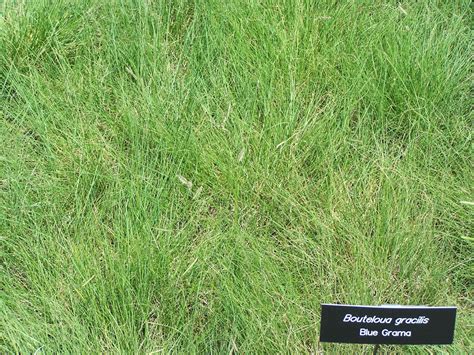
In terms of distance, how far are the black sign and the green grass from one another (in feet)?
0.92

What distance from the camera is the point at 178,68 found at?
2.55m

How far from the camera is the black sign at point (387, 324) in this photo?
1.51m

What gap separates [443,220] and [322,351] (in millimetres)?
615

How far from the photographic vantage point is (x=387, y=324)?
1522mm

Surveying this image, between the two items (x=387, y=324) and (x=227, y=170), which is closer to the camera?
(x=387, y=324)

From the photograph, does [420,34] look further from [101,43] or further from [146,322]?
[146,322]

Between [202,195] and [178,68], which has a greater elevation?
[178,68]

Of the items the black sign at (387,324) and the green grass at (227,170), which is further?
the green grass at (227,170)

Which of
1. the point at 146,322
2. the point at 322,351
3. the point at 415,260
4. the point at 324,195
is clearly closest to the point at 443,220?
the point at 415,260

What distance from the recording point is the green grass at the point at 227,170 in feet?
6.13

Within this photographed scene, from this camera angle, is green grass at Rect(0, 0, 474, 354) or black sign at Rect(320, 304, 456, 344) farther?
green grass at Rect(0, 0, 474, 354)

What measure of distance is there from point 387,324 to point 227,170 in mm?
849

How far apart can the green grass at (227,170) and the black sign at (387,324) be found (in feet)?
0.92

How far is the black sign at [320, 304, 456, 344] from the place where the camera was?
4.94 feet
